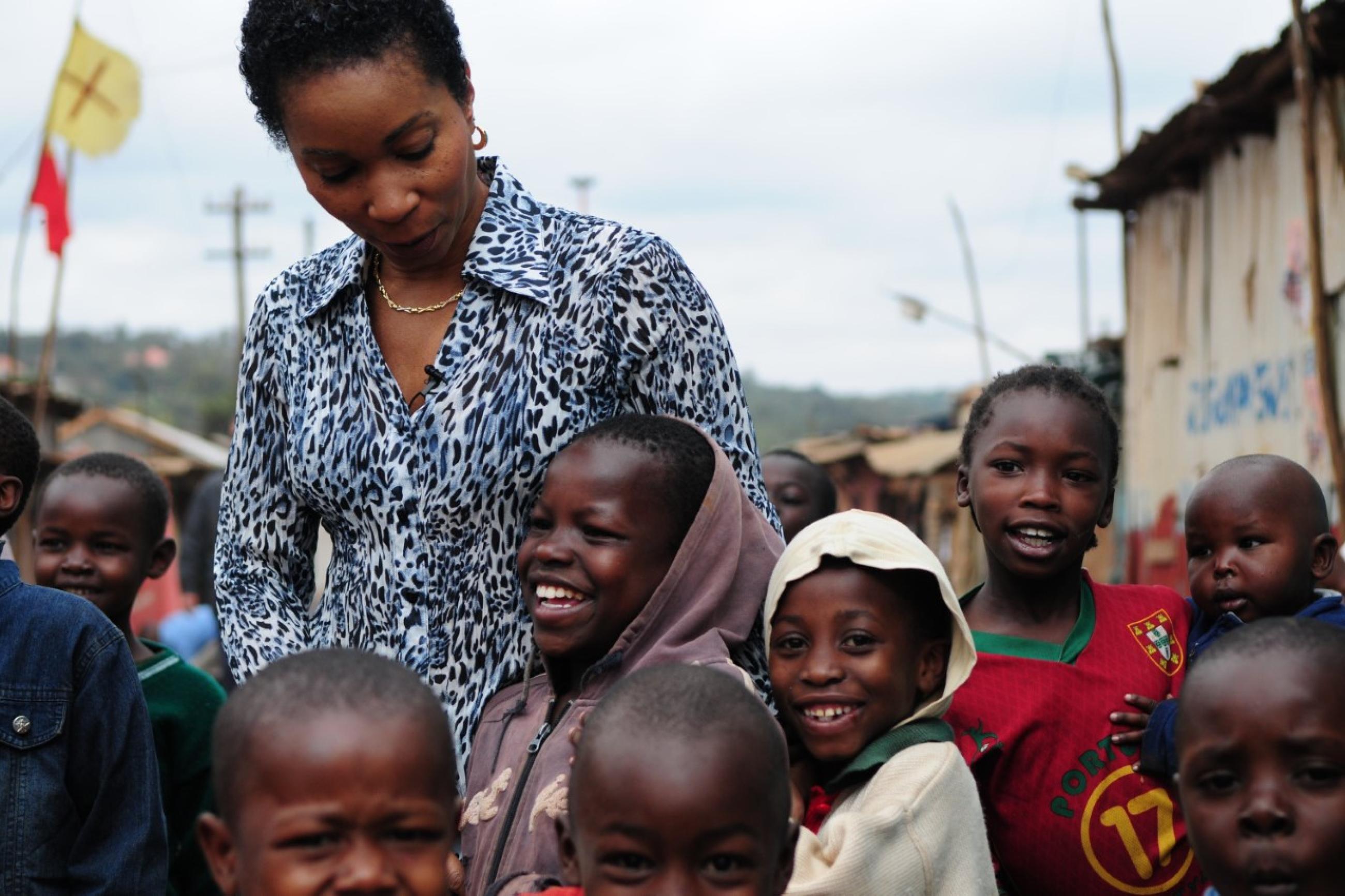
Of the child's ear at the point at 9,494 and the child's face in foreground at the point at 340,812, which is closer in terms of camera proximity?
the child's face in foreground at the point at 340,812

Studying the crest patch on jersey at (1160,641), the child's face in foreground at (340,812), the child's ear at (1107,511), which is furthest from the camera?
the child's ear at (1107,511)

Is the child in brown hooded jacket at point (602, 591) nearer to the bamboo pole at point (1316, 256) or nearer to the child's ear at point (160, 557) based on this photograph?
the child's ear at point (160, 557)

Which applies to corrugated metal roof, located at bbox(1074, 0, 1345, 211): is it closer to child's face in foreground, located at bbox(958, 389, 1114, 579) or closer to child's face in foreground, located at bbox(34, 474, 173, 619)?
child's face in foreground, located at bbox(958, 389, 1114, 579)

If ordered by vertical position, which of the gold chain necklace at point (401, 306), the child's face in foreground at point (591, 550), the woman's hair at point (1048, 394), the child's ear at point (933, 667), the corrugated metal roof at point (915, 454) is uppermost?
the gold chain necklace at point (401, 306)

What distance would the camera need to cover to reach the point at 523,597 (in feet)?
10.2

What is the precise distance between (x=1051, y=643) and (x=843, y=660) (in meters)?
0.59

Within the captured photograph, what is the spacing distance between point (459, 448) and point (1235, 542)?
184 cm

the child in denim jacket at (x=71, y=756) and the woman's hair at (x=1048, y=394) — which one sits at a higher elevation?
the woman's hair at (x=1048, y=394)

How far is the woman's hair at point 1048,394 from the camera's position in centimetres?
367

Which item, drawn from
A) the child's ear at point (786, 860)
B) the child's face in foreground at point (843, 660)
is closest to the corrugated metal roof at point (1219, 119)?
the child's face in foreground at point (843, 660)

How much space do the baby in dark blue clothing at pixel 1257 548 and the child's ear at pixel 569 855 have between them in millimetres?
1589

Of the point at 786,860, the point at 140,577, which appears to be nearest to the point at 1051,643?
the point at 786,860

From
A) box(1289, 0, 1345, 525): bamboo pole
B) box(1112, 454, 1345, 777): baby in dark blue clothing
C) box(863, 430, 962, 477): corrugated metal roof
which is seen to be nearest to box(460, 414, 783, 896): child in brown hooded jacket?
box(1112, 454, 1345, 777): baby in dark blue clothing

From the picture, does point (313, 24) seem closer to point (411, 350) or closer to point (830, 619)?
point (411, 350)
